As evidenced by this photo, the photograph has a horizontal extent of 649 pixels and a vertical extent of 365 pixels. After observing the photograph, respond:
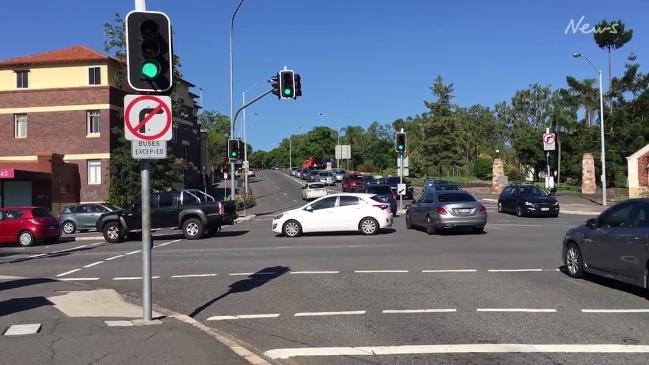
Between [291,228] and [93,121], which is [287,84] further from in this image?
[93,121]

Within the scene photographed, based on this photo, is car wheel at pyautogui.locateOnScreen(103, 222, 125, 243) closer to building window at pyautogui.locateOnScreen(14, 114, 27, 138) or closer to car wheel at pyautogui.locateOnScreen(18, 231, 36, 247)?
car wheel at pyautogui.locateOnScreen(18, 231, 36, 247)

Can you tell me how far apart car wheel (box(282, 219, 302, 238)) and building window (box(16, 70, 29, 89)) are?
1187 inches

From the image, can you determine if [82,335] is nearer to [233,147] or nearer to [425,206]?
[425,206]

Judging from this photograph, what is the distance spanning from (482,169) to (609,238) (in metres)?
74.8

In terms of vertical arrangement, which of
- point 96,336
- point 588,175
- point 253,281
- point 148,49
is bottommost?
point 253,281

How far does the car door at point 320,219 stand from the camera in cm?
2202

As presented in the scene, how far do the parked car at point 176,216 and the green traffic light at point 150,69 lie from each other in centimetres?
1530

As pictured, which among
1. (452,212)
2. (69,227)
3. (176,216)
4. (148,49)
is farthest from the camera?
(69,227)

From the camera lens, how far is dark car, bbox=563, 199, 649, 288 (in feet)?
29.7

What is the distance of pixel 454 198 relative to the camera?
21094mm

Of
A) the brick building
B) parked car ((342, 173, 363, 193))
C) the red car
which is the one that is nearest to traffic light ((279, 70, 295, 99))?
the red car

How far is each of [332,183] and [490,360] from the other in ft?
223

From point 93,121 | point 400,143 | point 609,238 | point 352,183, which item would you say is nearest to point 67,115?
point 93,121

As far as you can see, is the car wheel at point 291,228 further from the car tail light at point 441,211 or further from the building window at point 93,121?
the building window at point 93,121
